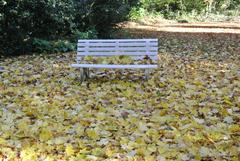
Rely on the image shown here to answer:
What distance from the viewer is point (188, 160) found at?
403 cm

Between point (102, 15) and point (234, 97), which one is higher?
point (102, 15)

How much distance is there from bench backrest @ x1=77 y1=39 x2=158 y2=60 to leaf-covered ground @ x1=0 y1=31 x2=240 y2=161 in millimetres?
477

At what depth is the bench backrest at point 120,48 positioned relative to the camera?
791 cm

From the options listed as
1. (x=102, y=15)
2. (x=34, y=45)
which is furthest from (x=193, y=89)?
(x=102, y=15)

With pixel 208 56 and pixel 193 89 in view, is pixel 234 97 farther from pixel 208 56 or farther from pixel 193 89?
pixel 208 56

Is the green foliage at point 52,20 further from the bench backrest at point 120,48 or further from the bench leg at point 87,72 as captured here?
the bench leg at point 87,72

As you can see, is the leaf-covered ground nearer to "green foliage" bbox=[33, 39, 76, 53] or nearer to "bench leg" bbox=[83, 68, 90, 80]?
"bench leg" bbox=[83, 68, 90, 80]

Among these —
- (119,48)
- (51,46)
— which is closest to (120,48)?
(119,48)

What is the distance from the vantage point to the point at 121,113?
5633mm

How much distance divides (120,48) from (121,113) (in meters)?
2.63

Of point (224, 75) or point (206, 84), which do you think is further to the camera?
point (224, 75)

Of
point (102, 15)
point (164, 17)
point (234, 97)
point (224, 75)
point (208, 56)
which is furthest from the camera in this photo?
point (164, 17)

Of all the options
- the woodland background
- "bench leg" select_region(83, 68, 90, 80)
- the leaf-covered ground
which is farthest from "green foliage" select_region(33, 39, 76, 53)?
"bench leg" select_region(83, 68, 90, 80)

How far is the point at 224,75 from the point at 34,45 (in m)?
5.55
